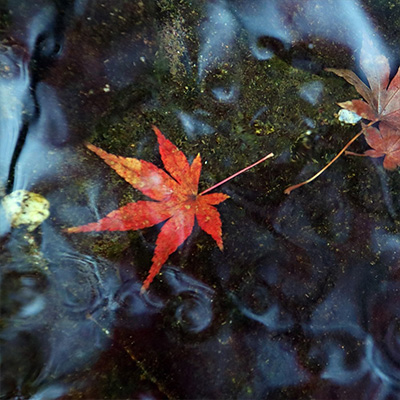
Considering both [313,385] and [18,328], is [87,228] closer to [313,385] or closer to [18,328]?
[18,328]

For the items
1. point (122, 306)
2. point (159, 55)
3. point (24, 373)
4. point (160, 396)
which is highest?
point (159, 55)

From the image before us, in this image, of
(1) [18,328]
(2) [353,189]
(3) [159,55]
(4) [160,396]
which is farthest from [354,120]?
(1) [18,328]

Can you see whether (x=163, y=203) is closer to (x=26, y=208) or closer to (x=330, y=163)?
(x=26, y=208)

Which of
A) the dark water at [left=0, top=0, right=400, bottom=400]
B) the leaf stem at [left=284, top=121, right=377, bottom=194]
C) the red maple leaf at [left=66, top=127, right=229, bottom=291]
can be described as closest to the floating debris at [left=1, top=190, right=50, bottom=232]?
the dark water at [left=0, top=0, right=400, bottom=400]

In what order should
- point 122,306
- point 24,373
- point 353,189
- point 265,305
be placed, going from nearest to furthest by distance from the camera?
point 24,373, point 122,306, point 265,305, point 353,189

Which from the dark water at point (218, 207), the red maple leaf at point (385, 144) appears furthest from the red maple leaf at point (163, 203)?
the red maple leaf at point (385, 144)

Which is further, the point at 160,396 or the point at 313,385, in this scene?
the point at 313,385

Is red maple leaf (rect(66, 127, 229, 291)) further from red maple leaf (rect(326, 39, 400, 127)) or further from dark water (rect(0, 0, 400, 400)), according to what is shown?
red maple leaf (rect(326, 39, 400, 127))

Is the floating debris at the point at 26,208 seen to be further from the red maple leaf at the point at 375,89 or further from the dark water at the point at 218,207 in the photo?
the red maple leaf at the point at 375,89
